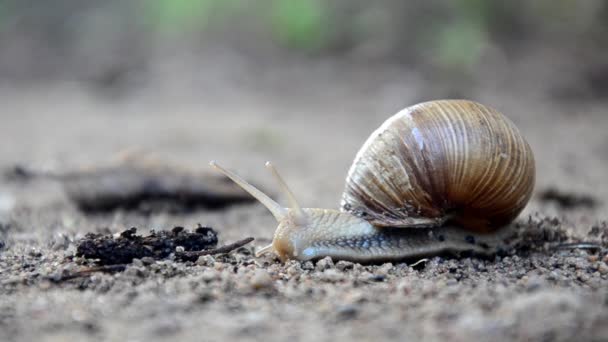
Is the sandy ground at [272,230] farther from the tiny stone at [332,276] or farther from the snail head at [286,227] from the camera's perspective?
the snail head at [286,227]

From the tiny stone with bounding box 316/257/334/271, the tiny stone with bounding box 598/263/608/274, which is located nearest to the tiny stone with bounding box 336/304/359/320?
the tiny stone with bounding box 316/257/334/271

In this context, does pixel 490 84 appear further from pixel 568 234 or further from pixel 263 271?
→ pixel 263 271

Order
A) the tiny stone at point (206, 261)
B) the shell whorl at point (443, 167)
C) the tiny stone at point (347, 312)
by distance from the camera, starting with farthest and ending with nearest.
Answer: the shell whorl at point (443, 167), the tiny stone at point (206, 261), the tiny stone at point (347, 312)

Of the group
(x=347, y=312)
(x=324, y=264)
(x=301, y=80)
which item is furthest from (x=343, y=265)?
(x=301, y=80)

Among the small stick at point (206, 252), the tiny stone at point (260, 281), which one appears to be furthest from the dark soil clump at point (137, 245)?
the tiny stone at point (260, 281)

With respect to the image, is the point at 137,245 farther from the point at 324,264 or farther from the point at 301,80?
the point at 301,80

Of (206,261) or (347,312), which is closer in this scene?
(347,312)

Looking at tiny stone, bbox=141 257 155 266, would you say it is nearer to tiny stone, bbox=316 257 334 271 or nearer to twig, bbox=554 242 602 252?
tiny stone, bbox=316 257 334 271

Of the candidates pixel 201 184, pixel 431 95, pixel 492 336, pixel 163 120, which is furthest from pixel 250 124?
pixel 492 336
